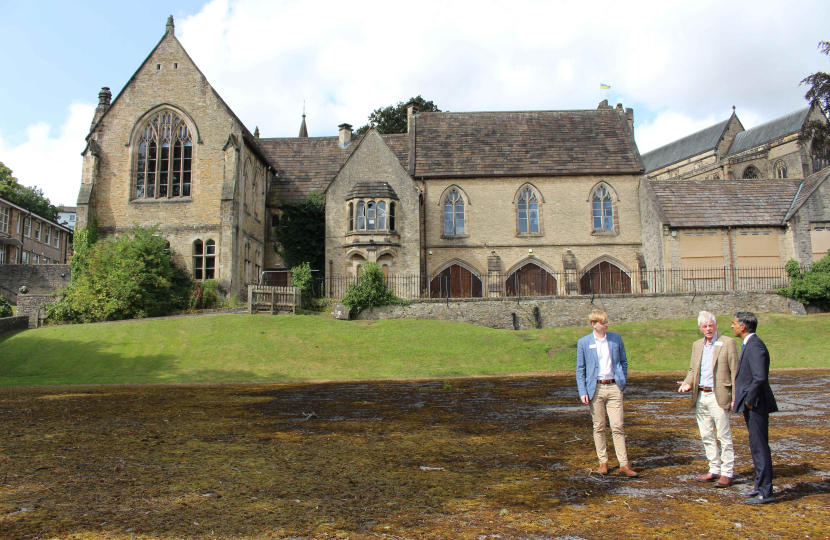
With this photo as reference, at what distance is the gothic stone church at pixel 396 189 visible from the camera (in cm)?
3341

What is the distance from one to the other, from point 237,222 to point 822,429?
28944 millimetres

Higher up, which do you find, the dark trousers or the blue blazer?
the blue blazer

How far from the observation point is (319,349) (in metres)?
23.3

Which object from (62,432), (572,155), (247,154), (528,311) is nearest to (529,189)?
(572,155)

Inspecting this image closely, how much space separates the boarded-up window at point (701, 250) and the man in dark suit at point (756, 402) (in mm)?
29433

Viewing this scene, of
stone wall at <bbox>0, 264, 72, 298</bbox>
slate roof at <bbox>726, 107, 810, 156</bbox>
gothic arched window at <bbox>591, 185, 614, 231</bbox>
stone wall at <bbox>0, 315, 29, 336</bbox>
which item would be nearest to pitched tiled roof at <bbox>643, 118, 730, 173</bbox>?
slate roof at <bbox>726, 107, 810, 156</bbox>

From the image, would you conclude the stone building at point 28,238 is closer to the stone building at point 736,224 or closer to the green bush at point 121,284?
the green bush at point 121,284

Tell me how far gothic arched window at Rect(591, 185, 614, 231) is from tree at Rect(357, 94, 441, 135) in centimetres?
2354

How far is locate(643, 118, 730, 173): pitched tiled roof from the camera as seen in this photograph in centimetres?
7481

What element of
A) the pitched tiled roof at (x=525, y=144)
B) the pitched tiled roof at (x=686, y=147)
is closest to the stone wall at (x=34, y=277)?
the pitched tiled roof at (x=525, y=144)

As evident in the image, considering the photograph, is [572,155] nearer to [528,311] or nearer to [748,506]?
[528,311]

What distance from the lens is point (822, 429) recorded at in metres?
9.20

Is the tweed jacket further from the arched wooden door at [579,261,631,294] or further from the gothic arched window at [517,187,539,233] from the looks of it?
the gothic arched window at [517,187,539,233]

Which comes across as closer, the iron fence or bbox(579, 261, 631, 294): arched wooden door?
the iron fence
